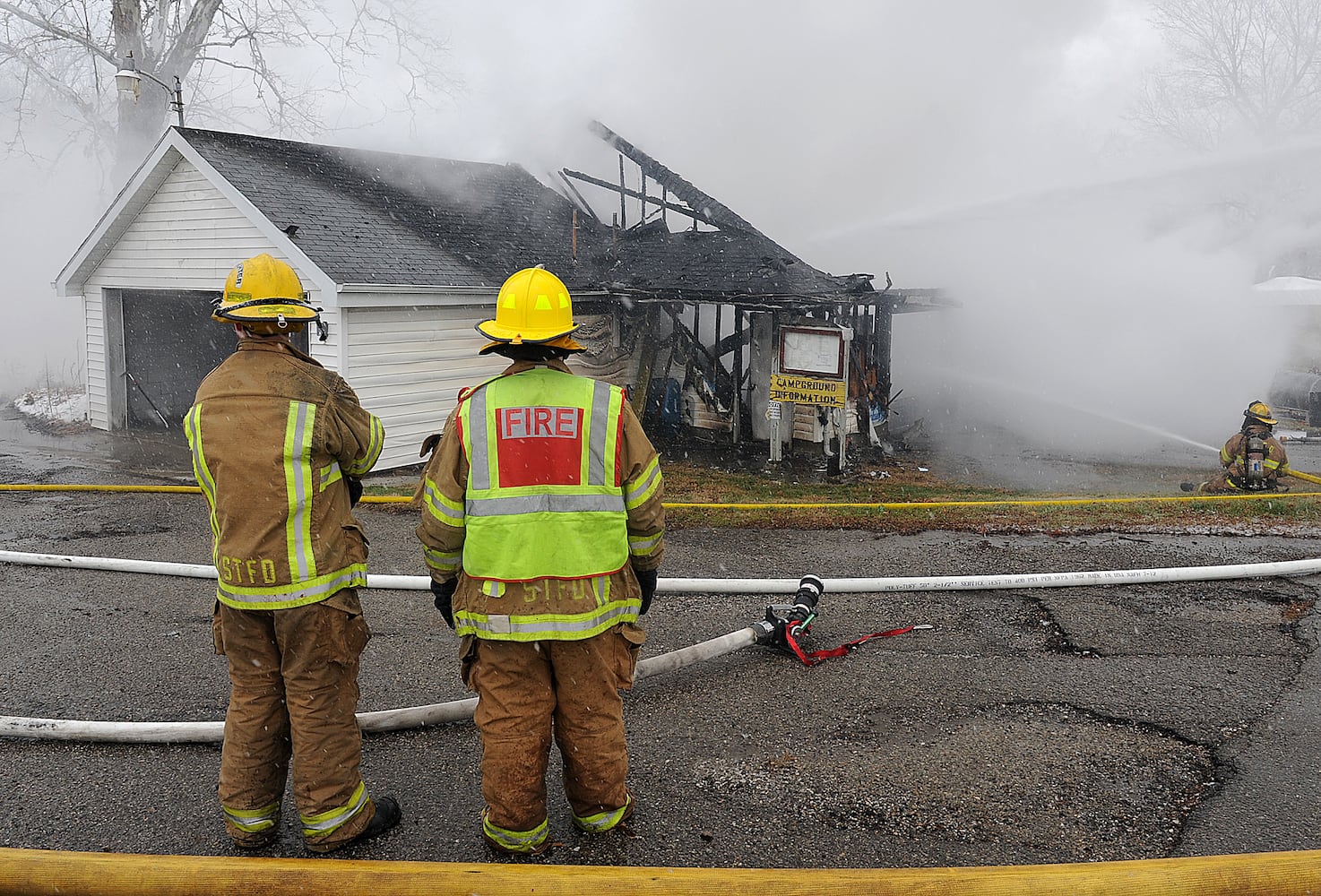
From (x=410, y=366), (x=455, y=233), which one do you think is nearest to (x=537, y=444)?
(x=410, y=366)

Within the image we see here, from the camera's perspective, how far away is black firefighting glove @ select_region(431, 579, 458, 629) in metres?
3.05

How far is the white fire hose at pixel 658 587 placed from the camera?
3.78 m

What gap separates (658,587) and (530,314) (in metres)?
3.13

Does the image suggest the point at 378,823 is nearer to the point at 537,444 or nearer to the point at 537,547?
the point at 537,547

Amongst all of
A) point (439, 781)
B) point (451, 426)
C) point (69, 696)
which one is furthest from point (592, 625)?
point (69, 696)

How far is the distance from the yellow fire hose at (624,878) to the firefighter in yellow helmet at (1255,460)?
8419 mm

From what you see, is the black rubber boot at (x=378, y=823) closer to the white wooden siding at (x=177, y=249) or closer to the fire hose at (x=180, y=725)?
the fire hose at (x=180, y=725)

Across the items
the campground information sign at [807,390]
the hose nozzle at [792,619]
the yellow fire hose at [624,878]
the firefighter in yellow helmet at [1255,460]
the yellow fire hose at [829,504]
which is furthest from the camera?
the campground information sign at [807,390]

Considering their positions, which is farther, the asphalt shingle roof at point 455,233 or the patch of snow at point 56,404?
the patch of snow at point 56,404

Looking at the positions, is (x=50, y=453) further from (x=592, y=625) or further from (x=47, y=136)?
(x=47, y=136)

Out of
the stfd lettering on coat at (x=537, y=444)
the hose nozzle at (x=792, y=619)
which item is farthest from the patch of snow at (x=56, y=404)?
the stfd lettering on coat at (x=537, y=444)

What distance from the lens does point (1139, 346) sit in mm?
16969

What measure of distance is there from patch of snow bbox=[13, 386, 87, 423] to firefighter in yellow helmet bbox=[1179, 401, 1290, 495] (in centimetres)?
1483

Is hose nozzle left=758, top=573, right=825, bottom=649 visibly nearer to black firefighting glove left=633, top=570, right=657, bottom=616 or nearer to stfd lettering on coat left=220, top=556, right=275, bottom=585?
black firefighting glove left=633, top=570, right=657, bottom=616
